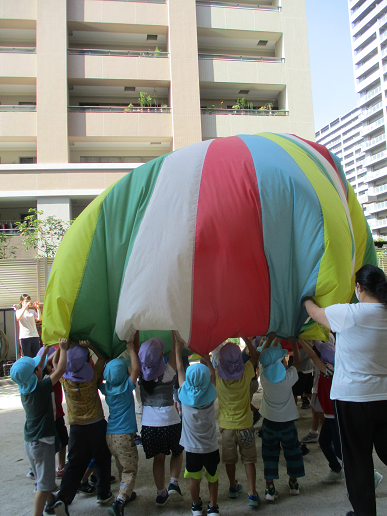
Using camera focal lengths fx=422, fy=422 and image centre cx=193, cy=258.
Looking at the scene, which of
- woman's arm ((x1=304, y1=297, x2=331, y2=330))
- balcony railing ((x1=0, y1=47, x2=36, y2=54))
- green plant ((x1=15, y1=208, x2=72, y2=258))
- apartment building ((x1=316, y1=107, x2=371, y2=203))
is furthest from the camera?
apartment building ((x1=316, y1=107, x2=371, y2=203))

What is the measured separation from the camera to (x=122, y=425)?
127 inches

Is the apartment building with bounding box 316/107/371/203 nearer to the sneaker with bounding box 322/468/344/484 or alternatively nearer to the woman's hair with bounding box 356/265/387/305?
the sneaker with bounding box 322/468/344/484

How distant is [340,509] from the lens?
2945 mm

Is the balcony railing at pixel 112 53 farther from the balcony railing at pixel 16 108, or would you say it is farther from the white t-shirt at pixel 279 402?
the white t-shirt at pixel 279 402

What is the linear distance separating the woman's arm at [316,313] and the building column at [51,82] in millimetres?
15430

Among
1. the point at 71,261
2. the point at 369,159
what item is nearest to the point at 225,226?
the point at 71,261

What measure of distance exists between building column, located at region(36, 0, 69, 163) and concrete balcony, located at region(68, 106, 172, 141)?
58 cm

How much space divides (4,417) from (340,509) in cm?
488

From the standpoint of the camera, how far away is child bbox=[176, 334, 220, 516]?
2982 mm

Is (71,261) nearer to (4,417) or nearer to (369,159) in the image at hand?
(4,417)

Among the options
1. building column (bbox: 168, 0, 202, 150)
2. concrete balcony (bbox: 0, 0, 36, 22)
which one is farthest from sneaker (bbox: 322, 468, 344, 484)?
concrete balcony (bbox: 0, 0, 36, 22)

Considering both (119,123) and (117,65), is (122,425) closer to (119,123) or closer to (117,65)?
(119,123)

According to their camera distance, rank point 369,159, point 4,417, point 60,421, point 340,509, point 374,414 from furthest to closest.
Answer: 1. point 369,159
2. point 4,417
3. point 60,421
4. point 340,509
5. point 374,414

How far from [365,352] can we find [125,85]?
1791 centimetres
